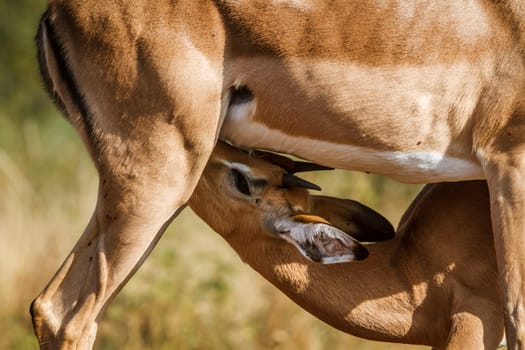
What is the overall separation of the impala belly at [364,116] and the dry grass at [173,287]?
2.94 meters

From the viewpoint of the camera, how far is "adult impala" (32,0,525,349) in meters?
4.68

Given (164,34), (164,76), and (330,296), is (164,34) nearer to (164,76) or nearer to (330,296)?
(164,76)

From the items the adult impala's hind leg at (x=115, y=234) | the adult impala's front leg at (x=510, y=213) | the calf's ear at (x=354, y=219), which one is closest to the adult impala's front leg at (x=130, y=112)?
the adult impala's hind leg at (x=115, y=234)

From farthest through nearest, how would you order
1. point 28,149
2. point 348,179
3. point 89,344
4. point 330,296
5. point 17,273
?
1. point 28,149
2. point 348,179
3. point 17,273
4. point 330,296
5. point 89,344

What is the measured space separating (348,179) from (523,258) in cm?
569

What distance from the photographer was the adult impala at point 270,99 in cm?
468

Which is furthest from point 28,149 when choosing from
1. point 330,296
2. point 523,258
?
point 523,258

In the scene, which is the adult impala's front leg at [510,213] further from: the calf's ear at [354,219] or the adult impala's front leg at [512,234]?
the calf's ear at [354,219]

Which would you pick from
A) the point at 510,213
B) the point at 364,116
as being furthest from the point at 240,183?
the point at 510,213

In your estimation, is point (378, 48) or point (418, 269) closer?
point (378, 48)

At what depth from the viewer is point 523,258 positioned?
193 inches

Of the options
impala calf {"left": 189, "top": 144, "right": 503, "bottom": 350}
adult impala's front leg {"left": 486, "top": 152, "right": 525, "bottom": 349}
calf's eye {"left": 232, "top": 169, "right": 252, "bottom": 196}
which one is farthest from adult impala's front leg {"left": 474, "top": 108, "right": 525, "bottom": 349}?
calf's eye {"left": 232, "top": 169, "right": 252, "bottom": 196}

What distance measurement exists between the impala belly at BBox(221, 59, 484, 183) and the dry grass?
9.63 feet

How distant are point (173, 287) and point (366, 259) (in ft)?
A: 8.92
